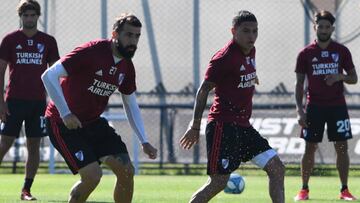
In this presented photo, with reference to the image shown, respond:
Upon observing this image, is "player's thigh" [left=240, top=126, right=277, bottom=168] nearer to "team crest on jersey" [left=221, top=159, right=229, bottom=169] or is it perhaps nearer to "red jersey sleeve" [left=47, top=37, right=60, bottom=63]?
"team crest on jersey" [left=221, top=159, right=229, bottom=169]

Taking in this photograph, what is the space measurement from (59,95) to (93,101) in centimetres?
44

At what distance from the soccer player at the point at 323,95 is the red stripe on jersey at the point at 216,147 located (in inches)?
147

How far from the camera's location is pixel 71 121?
8867mm

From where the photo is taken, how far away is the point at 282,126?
62.3 ft

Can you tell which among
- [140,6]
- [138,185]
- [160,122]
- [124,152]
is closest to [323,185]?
[138,185]

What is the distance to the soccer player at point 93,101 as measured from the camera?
359 inches

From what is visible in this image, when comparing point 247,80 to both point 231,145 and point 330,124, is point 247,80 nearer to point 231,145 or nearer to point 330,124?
point 231,145

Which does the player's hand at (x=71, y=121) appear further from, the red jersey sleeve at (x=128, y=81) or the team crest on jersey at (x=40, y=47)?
Answer: the team crest on jersey at (x=40, y=47)

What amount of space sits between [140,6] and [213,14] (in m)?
1.31

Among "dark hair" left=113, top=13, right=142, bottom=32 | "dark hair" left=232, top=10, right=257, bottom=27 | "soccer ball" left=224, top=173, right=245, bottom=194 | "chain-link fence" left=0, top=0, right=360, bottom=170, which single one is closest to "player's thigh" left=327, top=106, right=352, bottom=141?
"soccer ball" left=224, top=173, right=245, bottom=194

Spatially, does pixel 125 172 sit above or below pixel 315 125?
above

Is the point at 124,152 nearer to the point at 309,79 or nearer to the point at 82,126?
the point at 82,126

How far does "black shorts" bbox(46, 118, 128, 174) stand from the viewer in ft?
30.5

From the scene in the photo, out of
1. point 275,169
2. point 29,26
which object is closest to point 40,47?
point 29,26
